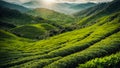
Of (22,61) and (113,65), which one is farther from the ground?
(113,65)

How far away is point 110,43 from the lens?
15400 cm

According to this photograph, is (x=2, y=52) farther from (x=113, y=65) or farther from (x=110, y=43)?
(x=113, y=65)

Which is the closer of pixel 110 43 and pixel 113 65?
pixel 113 65

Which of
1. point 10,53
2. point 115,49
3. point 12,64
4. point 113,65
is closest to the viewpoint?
point 113,65

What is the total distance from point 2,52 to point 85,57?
9125cm

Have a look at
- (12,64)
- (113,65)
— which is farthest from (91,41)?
(113,65)

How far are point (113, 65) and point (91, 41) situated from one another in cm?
7678

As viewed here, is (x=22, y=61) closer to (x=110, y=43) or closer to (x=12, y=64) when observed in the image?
(x=12, y=64)

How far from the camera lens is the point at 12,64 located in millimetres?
153250

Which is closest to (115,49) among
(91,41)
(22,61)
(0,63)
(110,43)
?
(110,43)

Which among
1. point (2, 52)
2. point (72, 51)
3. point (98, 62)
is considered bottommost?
point (2, 52)

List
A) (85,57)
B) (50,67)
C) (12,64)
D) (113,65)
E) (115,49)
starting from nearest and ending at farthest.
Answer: (113,65) → (50,67) → (85,57) → (115,49) → (12,64)

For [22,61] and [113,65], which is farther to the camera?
[22,61]

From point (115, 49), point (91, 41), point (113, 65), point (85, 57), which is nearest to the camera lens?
point (113, 65)
